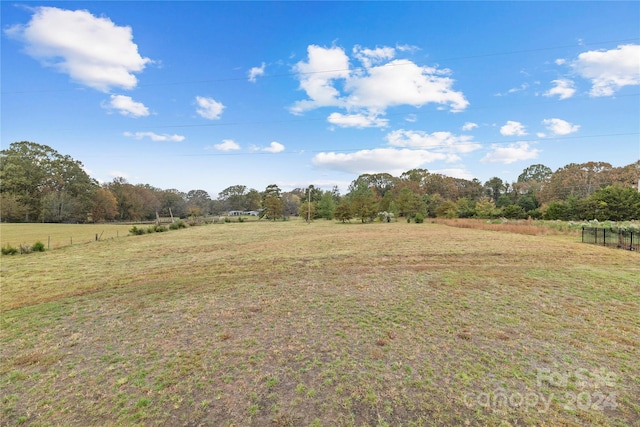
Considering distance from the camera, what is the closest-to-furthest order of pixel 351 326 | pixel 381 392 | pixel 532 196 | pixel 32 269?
pixel 381 392
pixel 351 326
pixel 32 269
pixel 532 196

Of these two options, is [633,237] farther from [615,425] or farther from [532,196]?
[532,196]

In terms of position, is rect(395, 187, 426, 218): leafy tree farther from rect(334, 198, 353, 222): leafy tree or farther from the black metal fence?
the black metal fence

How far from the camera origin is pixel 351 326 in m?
4.58

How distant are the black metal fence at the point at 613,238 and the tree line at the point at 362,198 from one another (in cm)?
1953

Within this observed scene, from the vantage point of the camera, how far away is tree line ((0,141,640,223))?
31734 millimetres

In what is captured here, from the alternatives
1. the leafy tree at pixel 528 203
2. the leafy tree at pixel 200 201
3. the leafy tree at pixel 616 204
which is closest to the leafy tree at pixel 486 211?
the leafy tree at pixel 616 204

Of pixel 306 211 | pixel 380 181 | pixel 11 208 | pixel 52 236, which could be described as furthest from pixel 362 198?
pixel 11 208

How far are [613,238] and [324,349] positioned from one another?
17198mm

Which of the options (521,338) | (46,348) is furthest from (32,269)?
(521,338)

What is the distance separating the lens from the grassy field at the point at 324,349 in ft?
8.75

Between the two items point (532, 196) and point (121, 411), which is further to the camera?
point (532, 196)

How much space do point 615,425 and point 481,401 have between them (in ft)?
3.51

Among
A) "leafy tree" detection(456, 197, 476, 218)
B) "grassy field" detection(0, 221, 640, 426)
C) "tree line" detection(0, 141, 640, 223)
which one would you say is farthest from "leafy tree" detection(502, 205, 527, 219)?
"grassy field" detection(0, 221, 640, 426)

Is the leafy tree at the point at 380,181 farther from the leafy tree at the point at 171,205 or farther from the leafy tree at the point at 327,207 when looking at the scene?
the leafy tree at the point at 171,205
